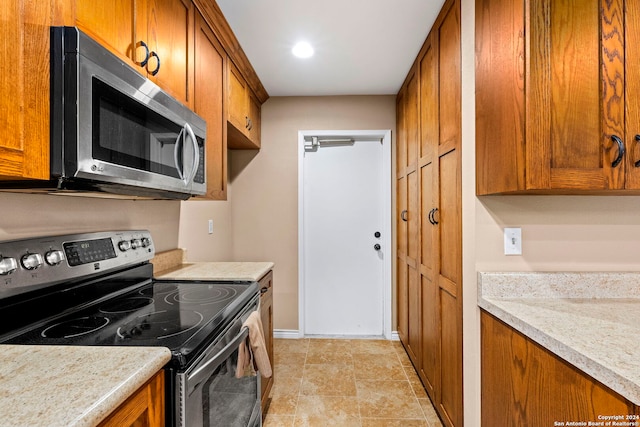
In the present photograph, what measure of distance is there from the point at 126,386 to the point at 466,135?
1562 millimetres

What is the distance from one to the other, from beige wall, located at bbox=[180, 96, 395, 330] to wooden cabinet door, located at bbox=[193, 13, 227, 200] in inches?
40.5

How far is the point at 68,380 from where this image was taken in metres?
0.64

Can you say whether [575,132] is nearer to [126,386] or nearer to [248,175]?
[126,386]

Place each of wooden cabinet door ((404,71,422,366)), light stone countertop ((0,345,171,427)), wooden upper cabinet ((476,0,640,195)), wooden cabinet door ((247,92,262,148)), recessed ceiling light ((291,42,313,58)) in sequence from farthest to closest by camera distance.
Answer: wooden cabinet door ((247,92,262,148)), wooden cabinet door ((404,71,422,366)), recessed ceiling light ((291,42,313,58)), wooden upper cabinet ((476,0,640,195)), light stone countertop ((0,345,171,427))

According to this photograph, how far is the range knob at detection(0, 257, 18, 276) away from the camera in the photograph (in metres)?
0.89

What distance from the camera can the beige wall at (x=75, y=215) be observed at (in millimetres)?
1053

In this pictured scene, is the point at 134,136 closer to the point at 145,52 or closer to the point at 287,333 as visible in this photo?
the point at 145,52

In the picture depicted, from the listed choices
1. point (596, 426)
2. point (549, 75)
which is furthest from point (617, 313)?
point (549, 75)

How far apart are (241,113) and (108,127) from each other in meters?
1.63

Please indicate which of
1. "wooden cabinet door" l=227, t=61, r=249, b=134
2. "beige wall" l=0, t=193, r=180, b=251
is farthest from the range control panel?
"wooden cabinet door" l=227, t=61, r=249, b=134

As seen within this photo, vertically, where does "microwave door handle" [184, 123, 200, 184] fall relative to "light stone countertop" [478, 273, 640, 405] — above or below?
above

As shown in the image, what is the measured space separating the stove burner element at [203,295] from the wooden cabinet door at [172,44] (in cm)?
90

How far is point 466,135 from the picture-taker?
1.51 meters

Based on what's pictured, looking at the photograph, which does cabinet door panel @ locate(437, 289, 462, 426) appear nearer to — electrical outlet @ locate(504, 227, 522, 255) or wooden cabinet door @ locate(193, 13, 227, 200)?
electrical outlet @ locate(504, 227, 522, 255)
